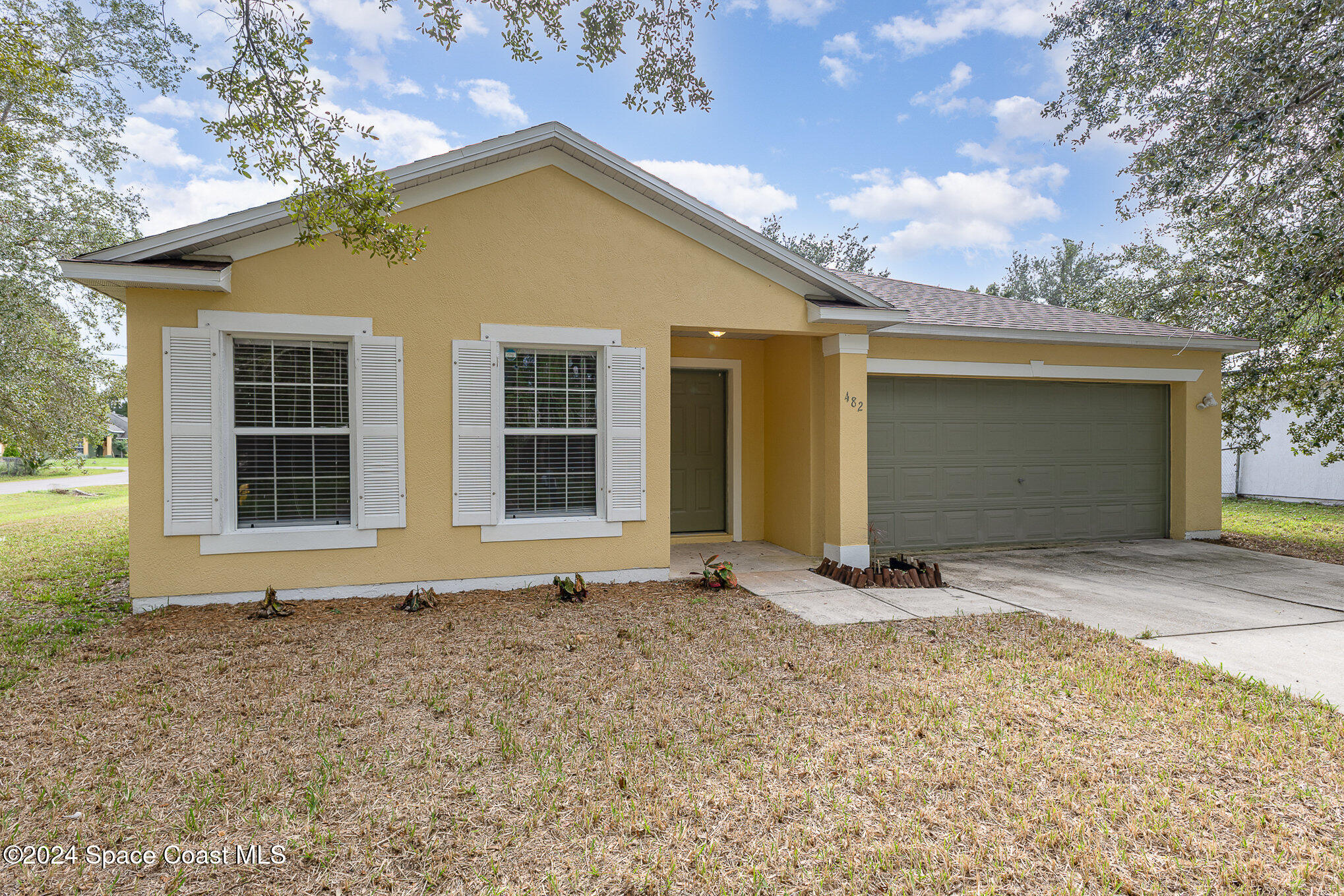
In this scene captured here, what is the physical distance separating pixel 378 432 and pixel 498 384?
3.64 ft

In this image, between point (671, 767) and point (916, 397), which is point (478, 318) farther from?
point (916, 397)

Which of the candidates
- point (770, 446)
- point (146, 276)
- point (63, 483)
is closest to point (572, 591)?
point (770, 446)

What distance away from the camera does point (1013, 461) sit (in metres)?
8.58

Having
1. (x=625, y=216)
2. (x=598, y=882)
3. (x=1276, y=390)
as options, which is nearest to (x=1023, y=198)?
(x=1276, y=390)

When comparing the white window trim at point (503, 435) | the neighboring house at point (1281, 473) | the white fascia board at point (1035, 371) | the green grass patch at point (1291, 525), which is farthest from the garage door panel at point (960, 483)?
the neighboring house at point (1281, 473)

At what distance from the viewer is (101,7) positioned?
8820 millimetres

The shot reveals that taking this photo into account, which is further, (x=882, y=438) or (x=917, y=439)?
(x=917, y=439)

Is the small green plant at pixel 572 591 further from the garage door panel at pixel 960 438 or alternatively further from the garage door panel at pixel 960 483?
the garage door panel at pixel 960 438

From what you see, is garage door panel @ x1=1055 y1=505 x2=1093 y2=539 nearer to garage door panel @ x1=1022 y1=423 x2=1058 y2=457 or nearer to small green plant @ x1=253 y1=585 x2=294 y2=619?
garage door panel @ x1=1022 y1=423 x2=1058 y2=457

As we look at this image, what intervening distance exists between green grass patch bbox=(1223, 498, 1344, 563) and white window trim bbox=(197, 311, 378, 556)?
11128mm

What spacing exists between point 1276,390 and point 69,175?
60.4 feet

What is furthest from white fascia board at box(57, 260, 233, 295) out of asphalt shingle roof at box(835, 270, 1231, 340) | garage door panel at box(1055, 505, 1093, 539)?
garage door panel at box(1055, 505, 1093, 539)

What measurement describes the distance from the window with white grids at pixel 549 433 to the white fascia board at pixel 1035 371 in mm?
3576

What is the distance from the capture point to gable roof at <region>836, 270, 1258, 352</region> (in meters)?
7.82
